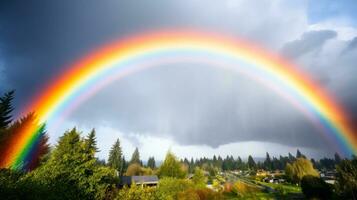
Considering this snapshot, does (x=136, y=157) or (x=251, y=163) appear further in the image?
(x=251, y=163)

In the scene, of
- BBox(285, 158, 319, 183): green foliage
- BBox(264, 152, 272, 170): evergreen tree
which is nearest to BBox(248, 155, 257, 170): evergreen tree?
BBox(264, 152, 272, 170): evergreen tree

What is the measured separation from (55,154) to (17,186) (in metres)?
6.41

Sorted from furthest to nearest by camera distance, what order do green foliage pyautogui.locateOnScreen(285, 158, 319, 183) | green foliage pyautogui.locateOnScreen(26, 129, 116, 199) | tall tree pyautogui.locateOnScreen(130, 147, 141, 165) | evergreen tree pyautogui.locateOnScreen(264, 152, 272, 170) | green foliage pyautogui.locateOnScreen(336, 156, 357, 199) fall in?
evergreen tree pyautogui.locateOnScreen(264, 152, 272, 170)
tall tree pyautogui.locateOnScreen(130, 147, 141, 165)
green foliage pyautogui.locateOnScreen(285, 158, 319, 183)
green foliage pyautogui.locateOnScreen(336, 156, 357, 199)
green foliage pyautogui.locateOnScreen(26, 129, 116, 199)

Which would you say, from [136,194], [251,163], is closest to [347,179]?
[136,194]

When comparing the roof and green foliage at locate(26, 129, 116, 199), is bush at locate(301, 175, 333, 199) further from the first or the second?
green foliage at locate(26, 129, 116, 199)

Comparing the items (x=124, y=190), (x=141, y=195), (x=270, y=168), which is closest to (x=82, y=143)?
(x=124, y=190)

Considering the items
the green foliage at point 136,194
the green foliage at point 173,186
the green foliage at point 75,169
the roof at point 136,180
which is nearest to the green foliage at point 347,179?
the green foliage at point 173,186

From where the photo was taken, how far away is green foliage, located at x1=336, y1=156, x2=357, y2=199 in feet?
70.3

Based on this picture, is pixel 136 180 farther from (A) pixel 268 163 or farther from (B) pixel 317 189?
(A) pixel 268 163

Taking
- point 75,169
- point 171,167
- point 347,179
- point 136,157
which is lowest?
point 347,179

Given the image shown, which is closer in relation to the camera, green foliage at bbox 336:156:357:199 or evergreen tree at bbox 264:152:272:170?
green foliage at bbox 336:156:357:199

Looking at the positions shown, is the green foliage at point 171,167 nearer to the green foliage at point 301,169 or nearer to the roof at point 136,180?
the roof at point 136,180

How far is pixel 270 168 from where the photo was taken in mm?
158875

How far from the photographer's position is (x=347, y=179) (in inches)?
873
